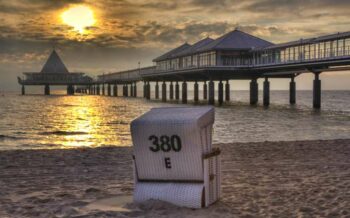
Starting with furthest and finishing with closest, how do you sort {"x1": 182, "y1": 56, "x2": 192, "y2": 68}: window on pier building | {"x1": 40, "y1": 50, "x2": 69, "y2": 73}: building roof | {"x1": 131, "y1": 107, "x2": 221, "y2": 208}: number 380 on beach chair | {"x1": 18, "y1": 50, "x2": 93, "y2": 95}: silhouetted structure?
1. {"x1": 40, "y1": 50, "x2": 69, "y2": 73}: building roof
2. {"x1": 18, "y1": 50, "x2": 93, "y2": 95}: silhouetted structure
3. {"x1": 182, "y1": 56, "x2": 192, "y2": 68}: window on pier building
4. {"x1": 131, "y1": 107, "x2": 221, "y2": 208}: number 380 on beach chair

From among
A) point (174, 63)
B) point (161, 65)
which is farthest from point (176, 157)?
point (161, 65)

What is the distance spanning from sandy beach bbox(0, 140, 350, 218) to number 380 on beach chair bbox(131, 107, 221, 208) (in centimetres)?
22

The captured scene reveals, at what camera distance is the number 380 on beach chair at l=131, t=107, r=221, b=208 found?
752 centimetres

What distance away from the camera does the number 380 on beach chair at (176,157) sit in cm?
752

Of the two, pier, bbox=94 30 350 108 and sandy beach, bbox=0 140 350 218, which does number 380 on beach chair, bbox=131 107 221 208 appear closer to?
sandy beach, bbox=0 140 350 218

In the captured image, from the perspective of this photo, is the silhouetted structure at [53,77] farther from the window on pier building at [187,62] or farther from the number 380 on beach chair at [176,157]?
the number 380 on beach chair at [176,157]

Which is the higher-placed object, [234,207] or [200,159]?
[200,159]

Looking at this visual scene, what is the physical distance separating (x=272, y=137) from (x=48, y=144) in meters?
10.4

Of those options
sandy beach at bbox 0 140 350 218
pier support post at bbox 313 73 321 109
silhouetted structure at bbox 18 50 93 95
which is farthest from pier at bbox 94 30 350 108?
silhouetted structure at bbox 18 50 93 95

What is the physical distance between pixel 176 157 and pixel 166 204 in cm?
79

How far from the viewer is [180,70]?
7225cm

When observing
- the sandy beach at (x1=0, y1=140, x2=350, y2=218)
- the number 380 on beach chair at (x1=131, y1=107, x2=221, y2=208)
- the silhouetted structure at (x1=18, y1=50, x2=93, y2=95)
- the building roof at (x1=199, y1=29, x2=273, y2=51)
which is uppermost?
the building roof at (x1=199, y1=29, x2=273, y2=51)

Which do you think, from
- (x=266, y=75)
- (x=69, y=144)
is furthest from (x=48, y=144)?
(x=266, y=75)

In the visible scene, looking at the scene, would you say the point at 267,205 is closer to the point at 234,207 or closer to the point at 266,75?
the point at 234,207
